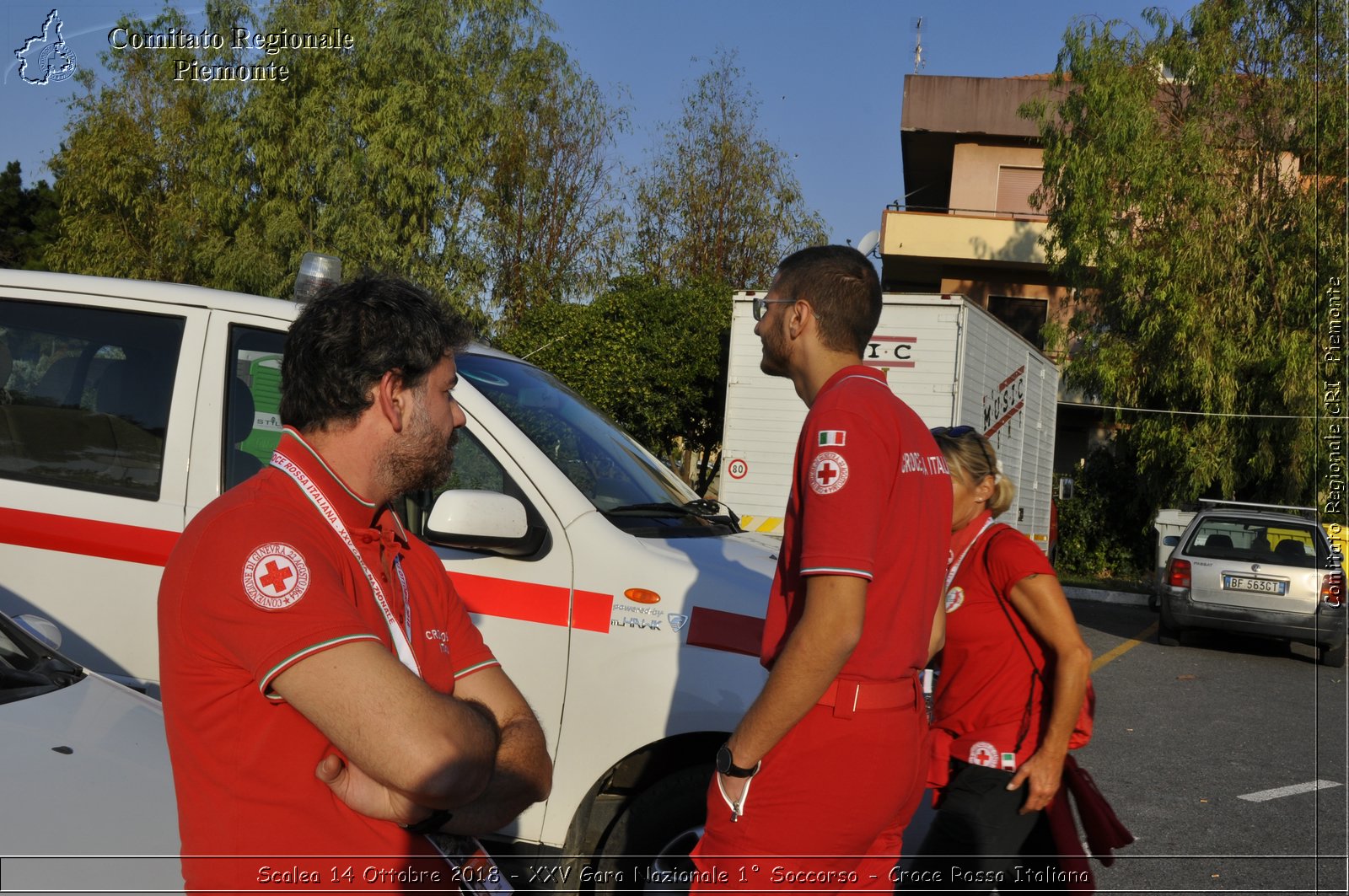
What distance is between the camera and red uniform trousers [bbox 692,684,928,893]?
7.50ft

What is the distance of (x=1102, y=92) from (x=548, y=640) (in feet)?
63.2

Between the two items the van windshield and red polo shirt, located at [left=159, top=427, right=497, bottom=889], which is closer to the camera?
red polo shirt, located at [left=159, top=427, right=497, bottom=889]

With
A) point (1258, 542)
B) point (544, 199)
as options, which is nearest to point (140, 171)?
point (544, 199)

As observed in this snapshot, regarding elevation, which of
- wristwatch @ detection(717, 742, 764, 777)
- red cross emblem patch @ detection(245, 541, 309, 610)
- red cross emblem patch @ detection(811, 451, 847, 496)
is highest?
red cross emblem patch @ detection(811, 451, 847, 496)

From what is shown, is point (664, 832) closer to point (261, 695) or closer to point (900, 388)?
point (261, 695)

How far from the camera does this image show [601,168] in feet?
79.7

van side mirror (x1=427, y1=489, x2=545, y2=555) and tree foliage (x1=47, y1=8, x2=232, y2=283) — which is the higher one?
A: tree foliage (x1=47, y1=8, x2=232, y2=283)

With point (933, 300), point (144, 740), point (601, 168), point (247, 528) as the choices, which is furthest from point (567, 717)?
point (601, 168)

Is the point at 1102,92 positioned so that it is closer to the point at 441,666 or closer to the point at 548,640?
the point at 548,640

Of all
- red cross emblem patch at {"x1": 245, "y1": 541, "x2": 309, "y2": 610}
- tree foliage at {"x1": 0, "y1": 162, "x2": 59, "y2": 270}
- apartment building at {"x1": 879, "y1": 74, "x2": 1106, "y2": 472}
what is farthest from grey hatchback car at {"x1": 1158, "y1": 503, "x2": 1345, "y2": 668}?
tree foliage at {"x1": 0, "y1": 162, "x2": 59, "y2": 270}

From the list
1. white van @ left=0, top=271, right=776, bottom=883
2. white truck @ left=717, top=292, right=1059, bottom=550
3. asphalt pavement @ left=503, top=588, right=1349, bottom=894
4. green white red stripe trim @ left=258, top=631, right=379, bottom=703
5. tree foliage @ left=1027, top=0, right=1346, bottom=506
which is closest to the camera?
green white red stripe trim @ left=258, top=631, right=379, bottom=703

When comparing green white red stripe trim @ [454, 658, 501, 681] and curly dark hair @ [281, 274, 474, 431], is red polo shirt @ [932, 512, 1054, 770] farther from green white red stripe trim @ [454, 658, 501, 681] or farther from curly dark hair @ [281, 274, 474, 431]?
curly dark hair @ [281, 274, 474, 431]

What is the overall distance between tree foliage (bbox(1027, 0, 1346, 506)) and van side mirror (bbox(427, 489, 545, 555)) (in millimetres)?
16128

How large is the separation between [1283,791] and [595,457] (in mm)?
5429
